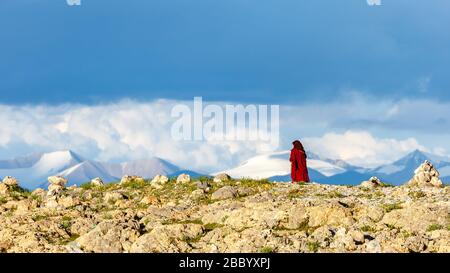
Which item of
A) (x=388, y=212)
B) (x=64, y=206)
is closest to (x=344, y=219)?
(x=388, y=212)

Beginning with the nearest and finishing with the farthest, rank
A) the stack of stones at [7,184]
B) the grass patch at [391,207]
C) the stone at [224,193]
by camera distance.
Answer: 1. the grass patch at [391,207]
2. the stone at [224,193]
3. the stack of stones at [7,184]

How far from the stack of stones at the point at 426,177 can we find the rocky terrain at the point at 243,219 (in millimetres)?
57

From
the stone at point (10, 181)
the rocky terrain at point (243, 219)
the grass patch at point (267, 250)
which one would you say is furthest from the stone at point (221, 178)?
the grass patch at point (267, 250)

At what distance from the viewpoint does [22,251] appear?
29750 mm

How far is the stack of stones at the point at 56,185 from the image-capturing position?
149 ft

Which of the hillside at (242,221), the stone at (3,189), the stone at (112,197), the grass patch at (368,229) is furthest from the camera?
the stone at (3,189)

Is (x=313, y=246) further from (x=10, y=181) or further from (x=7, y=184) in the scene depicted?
(x=10, y=181)

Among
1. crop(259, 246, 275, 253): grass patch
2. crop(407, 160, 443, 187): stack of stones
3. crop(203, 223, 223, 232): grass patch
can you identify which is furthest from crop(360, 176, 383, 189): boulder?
crop(259, 246, 275, 253): grass patch

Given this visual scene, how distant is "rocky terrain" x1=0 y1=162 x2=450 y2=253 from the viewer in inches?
1094

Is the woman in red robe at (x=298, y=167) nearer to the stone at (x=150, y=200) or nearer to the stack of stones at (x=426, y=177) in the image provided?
the stack of stones at (x=426, y=177)

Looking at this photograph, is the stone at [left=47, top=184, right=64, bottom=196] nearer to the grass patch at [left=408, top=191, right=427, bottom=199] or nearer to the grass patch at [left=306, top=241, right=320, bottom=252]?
the grass patch at [left=408, top=191, right=427, bottom=199]

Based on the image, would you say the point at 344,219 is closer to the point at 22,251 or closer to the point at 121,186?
the point at 22,251

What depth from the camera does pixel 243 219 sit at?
31484 millimetres
